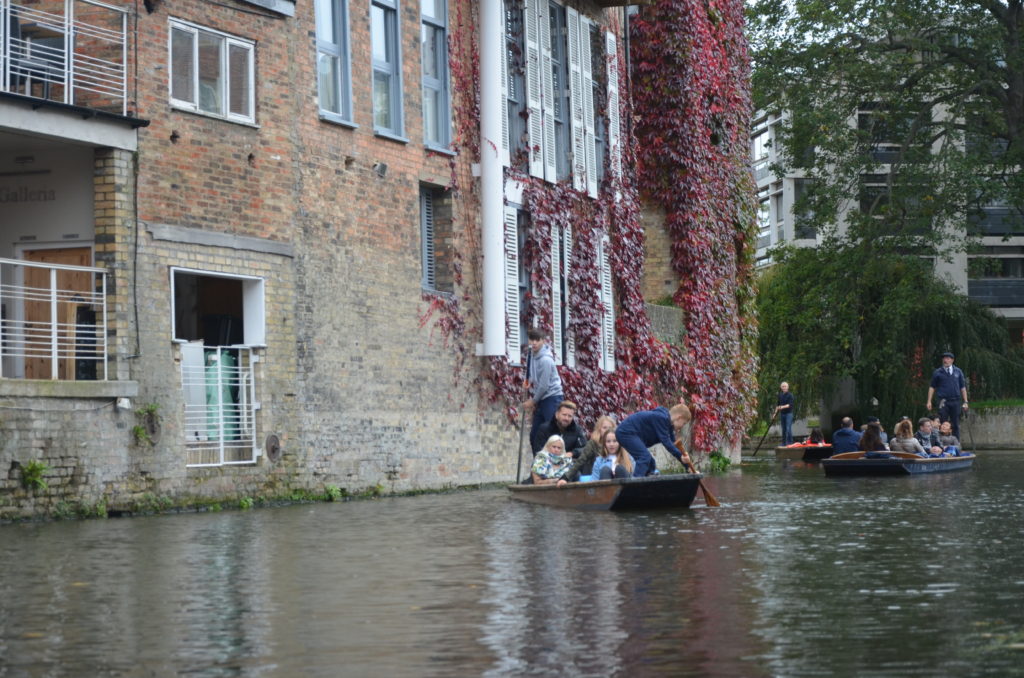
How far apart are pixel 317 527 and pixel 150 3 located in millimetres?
6928

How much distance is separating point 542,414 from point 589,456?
3.20 m

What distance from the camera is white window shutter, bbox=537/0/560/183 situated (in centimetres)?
2924

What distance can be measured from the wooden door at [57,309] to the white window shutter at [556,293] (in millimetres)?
9993

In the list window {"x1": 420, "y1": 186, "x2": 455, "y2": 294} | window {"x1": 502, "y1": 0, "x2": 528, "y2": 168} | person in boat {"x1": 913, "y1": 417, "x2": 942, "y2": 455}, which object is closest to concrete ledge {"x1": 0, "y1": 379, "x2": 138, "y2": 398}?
window {"x1": 420, "y1": 186, "x2": 455, "y2": 294}

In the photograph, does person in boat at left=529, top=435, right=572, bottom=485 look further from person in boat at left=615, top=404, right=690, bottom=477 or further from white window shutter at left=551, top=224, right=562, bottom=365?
white window shutter at left=551, top=224, right=562, bottom=365

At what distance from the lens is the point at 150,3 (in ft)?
67.6

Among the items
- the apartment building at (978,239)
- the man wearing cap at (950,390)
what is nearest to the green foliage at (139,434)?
the man wearing cap at (950,390)

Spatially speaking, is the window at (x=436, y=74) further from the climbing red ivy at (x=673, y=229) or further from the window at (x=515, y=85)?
the window at (x=515, y=85)

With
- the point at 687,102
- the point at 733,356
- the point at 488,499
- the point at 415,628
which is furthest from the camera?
the point at 733,356

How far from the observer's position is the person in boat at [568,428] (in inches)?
864

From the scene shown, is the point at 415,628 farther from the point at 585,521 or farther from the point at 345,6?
the point at 345,6

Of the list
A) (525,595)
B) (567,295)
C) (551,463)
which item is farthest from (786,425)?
(525,595)

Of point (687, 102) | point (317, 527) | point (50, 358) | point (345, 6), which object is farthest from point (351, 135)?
point (687, 102)

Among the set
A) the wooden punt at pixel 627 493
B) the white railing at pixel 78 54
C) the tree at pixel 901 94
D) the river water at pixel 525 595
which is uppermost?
the tree at pixel 901 94
